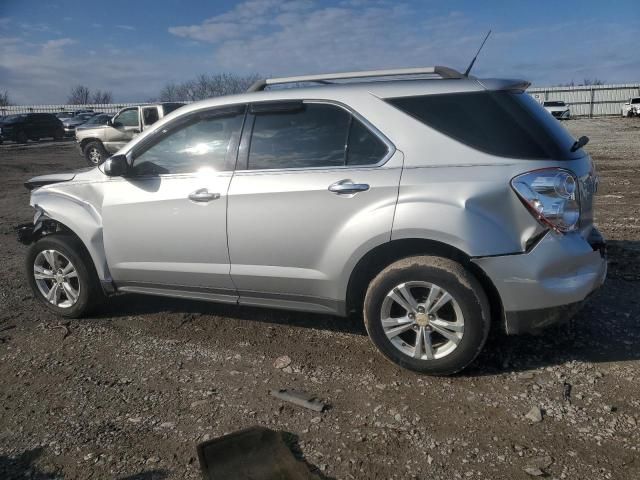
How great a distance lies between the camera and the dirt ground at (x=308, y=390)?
8.54 ft

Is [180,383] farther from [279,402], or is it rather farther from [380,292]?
[380,292]

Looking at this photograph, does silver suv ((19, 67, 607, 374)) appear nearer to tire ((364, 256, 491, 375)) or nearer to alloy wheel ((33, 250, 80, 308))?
tire ((364, 256, 491, 375))

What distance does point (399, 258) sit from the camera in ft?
11.2

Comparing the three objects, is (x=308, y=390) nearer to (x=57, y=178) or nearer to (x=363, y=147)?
(x=363, y=147)

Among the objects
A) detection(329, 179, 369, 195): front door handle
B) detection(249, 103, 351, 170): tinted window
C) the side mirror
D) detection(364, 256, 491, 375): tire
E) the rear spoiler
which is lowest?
detection(364, 256, 491, 375): tire

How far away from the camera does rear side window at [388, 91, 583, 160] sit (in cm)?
312

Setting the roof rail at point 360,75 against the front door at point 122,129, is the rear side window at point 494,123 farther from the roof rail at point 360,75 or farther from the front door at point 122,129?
the front door at point 122,129

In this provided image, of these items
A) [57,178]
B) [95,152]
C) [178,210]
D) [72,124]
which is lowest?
[95,152]

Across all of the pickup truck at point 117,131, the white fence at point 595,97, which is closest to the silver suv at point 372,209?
the pickup truck at point 117,131

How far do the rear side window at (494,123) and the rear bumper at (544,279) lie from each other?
54cm

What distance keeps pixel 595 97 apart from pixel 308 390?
180 ft

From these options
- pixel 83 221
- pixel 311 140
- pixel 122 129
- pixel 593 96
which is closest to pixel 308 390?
pixel 311 140

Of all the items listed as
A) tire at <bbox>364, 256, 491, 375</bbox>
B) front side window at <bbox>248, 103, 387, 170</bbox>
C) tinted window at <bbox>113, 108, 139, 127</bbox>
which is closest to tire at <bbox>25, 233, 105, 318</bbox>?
front side window at <bbox>248, 103, 387, 170</bbox>

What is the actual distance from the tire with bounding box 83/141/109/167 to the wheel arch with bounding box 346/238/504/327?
652 inches
